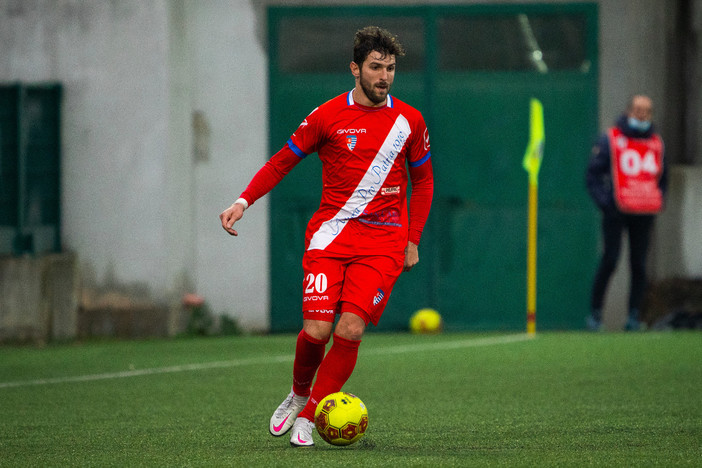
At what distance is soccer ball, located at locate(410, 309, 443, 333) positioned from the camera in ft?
51.0

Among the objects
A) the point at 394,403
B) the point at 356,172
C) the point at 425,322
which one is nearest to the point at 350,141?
the point at 356,172

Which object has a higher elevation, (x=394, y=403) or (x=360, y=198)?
(x=360, y=198)

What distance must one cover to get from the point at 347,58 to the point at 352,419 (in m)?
10.8

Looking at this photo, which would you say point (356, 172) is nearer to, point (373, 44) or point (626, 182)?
point (373, 44)

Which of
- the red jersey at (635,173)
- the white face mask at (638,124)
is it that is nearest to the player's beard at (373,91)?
the red jersey at (635,173)

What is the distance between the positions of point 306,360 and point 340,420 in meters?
0.58

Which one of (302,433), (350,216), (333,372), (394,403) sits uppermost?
(350,216)

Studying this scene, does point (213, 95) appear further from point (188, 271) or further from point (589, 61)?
point (589, 61)

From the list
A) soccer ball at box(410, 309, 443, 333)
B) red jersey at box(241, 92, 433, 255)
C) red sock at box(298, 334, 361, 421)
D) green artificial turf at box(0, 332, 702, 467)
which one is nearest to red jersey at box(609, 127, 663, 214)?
green artificial turf at box(0, 332, 702, 467)

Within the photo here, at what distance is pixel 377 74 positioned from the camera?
6.25m

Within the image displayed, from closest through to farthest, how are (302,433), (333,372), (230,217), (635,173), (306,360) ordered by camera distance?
(230,217), (302,433), (333,372), (306,360), (635,173)

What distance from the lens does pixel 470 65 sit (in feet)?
52.9

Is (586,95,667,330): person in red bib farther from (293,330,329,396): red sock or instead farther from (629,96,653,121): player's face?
(293,330,329,396): red sock

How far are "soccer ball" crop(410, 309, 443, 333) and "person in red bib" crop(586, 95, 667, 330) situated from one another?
226cm
